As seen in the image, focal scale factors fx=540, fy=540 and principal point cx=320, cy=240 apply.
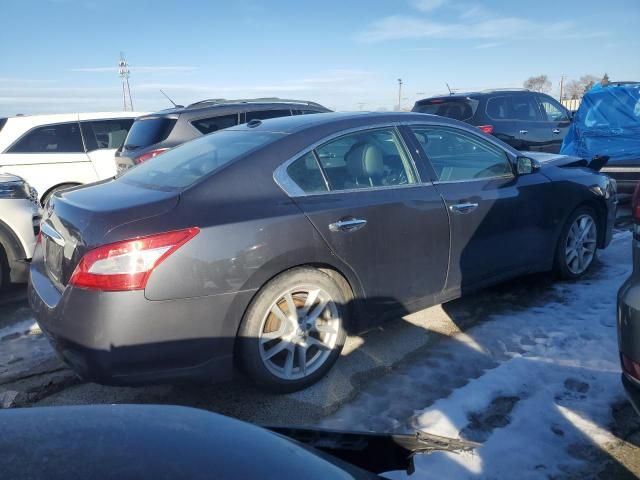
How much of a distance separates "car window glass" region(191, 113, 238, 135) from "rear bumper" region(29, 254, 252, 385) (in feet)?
14.9

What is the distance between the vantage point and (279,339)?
3.10 metres

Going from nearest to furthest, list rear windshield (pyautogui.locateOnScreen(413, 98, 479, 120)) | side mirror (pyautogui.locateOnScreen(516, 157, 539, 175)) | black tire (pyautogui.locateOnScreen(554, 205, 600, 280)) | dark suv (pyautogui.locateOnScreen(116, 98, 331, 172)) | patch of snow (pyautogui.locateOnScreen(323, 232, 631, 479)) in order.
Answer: patch of snow (pyautogui.locateOnScreen(323, 232, 631, 479)) < side mirror (pyautogui.locateOnScreen(516, 157, 539, 175)) < black tire (pyautogui.locateOnScreen(554, 205, 600, 280)) < dark suv (pyautogui.locateOnScreen(116, 98, 331, 172)) < rear windshield (pyautogui.locateOnScreen(413, 98, 479, 120))

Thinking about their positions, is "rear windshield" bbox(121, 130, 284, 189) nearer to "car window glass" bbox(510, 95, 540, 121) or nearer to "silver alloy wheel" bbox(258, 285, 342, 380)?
"silver alloy wheel" bbox(258, 285, 342, 380)

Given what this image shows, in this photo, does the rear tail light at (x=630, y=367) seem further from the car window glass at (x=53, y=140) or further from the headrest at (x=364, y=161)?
the car window glass at (x=53, y=140)

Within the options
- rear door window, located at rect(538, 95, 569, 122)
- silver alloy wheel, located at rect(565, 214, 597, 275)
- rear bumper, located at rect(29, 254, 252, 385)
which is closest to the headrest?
rear bumper, located at rect(29, 254, 252, 385)

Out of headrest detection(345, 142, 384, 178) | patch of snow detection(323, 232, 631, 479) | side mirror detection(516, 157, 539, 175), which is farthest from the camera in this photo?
side mirror detection(516, 157, 539, 175)

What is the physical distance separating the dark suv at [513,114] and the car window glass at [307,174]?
21.9 feet

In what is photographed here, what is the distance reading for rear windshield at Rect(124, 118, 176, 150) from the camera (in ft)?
22.7

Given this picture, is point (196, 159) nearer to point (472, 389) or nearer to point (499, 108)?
point (472, 389)

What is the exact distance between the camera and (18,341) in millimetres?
4090

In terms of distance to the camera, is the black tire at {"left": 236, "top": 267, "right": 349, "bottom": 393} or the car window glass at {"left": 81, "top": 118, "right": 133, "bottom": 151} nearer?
the black tire at {"left": 236, "top": 267, "right": 349, "bottom": 393}

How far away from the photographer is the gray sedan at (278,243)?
2.62 m

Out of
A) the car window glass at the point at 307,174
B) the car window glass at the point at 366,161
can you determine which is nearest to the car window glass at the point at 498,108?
the car window glass at the point at 366,161

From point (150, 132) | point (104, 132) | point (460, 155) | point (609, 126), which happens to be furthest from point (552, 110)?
point (104, 132)
